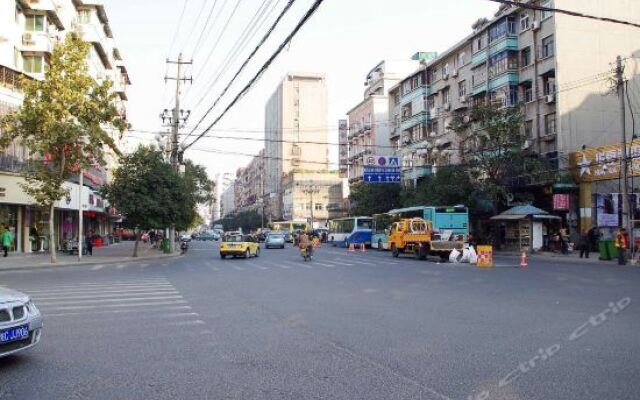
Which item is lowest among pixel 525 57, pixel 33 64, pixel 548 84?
pixel 548 84

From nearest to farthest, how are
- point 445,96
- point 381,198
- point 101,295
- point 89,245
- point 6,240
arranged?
point 101,295
point 6,240
point 89,245
point 445,96
point 381,198

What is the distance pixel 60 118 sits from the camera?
1152 inches

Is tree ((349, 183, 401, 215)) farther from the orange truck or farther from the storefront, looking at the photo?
the orange truck

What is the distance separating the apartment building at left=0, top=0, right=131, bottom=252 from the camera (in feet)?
118

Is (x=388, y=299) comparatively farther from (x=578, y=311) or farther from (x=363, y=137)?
(x=363, y=137)

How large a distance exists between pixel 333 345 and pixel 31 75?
4054 cm

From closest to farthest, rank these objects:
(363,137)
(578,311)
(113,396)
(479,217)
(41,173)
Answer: (113,396) → (578,311) → (41,173) → (479,217) → (363,137)

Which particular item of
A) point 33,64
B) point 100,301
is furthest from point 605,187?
point 33,64

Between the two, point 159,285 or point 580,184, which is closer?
point 159,285

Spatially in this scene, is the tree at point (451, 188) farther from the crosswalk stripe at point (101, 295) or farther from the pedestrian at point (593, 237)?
the crosswalk stripe at point (101, 295)

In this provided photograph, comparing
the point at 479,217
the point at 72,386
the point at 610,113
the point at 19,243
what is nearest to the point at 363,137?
the point at 479,217

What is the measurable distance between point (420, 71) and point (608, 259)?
36.5 metres

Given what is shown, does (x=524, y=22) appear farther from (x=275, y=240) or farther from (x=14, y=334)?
(x=14, y=334)

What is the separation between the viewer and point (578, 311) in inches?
465
